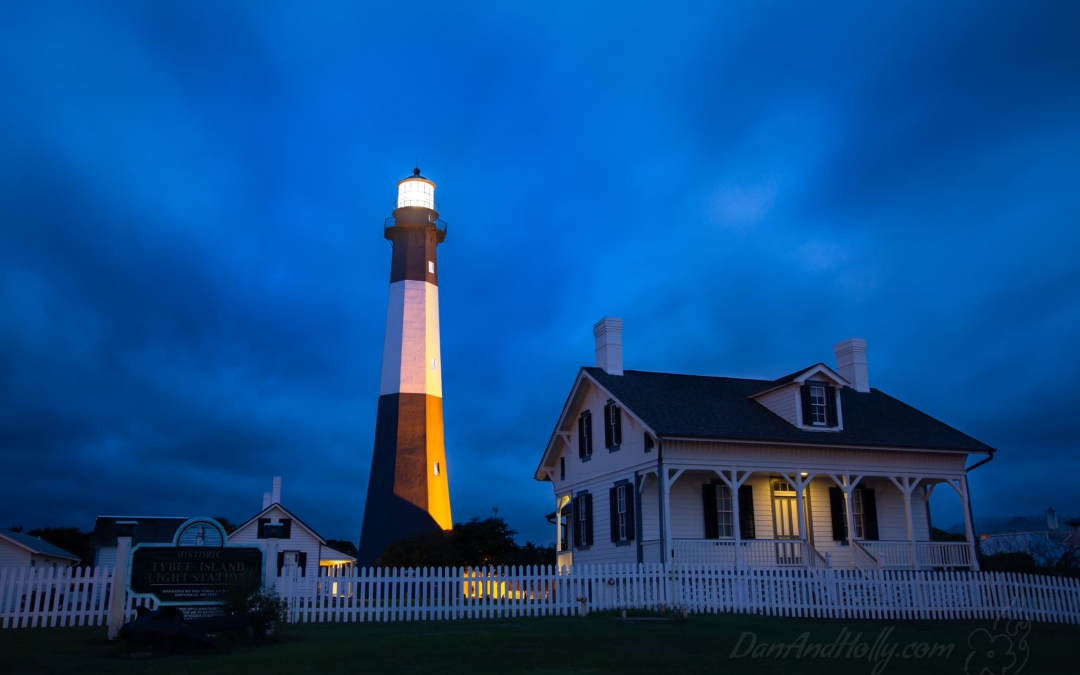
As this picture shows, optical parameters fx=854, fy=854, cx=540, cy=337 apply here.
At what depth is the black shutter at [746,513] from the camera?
22.5m

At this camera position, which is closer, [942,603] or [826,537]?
[942,603]

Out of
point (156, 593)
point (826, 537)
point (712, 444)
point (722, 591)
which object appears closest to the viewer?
point (156, 593)

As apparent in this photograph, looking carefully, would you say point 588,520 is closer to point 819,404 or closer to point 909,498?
point 819,404

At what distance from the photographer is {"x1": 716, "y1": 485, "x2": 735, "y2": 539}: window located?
22703 millimetres

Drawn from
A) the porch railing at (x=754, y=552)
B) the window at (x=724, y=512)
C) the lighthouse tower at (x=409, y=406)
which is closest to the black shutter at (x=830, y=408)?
the window at (x=724, y=512)

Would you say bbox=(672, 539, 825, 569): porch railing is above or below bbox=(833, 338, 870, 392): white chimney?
below

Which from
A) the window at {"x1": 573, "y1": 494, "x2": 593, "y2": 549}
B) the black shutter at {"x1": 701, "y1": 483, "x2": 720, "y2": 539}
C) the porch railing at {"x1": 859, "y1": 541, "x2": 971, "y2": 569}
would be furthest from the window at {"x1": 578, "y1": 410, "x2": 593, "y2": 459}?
the porch railing at {"x1": 859, "y1": 541, "x2": 971, "y2": 569}

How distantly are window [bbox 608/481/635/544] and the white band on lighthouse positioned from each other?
1148 centimetres

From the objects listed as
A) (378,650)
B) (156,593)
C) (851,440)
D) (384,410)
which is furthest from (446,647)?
(384,410)

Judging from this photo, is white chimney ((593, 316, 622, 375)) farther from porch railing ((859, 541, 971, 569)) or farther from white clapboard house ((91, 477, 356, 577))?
white clapboard house ((91, 477, 356, 577))

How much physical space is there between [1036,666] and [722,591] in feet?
25.0

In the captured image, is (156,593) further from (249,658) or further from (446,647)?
(446,647)

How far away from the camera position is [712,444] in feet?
70.4

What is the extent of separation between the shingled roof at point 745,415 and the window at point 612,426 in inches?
24.2
